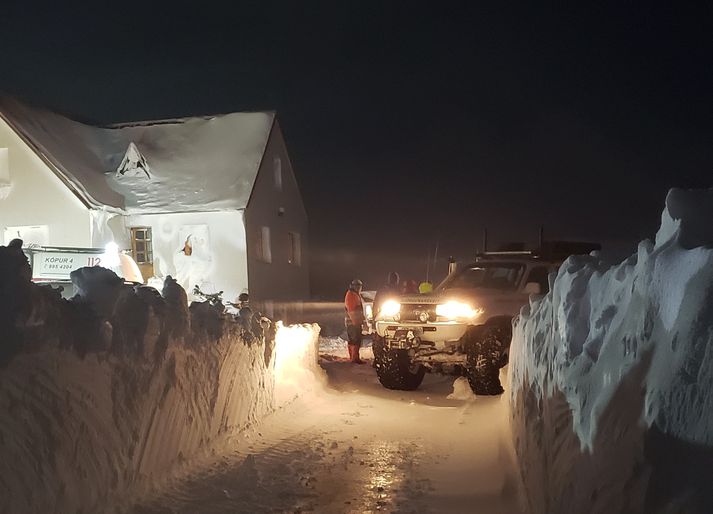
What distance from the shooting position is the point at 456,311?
10.6 metres

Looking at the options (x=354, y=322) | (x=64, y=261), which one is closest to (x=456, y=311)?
(x=354, y=322)

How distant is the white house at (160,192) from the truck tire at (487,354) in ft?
41.3

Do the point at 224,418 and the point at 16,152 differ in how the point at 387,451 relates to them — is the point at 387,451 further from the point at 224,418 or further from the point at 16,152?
the point at 16,152

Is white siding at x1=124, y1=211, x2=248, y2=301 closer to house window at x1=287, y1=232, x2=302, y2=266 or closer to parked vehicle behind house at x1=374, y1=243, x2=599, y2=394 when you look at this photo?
house window at x1=287, y1=232, x2=302, y2=266

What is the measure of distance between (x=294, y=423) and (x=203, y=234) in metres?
14.1

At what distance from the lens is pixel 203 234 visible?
21719 millimetres

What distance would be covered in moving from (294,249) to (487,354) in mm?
18095

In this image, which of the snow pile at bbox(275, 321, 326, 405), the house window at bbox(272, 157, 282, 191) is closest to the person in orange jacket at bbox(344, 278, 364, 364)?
the snow pile at bbox(275, 321, 326, 405)

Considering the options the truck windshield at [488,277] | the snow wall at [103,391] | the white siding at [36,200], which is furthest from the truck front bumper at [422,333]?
the white siding at [36,200]

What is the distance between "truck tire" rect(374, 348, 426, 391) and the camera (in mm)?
11070

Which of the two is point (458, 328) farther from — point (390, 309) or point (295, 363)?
point (295, 363)

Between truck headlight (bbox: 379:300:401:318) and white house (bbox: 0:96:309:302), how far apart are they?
37.0 feet

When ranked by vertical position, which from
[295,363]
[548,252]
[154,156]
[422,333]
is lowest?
[295,363]

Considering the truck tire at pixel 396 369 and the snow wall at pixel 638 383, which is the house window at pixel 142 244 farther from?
the snow wall at pixel 638 383
